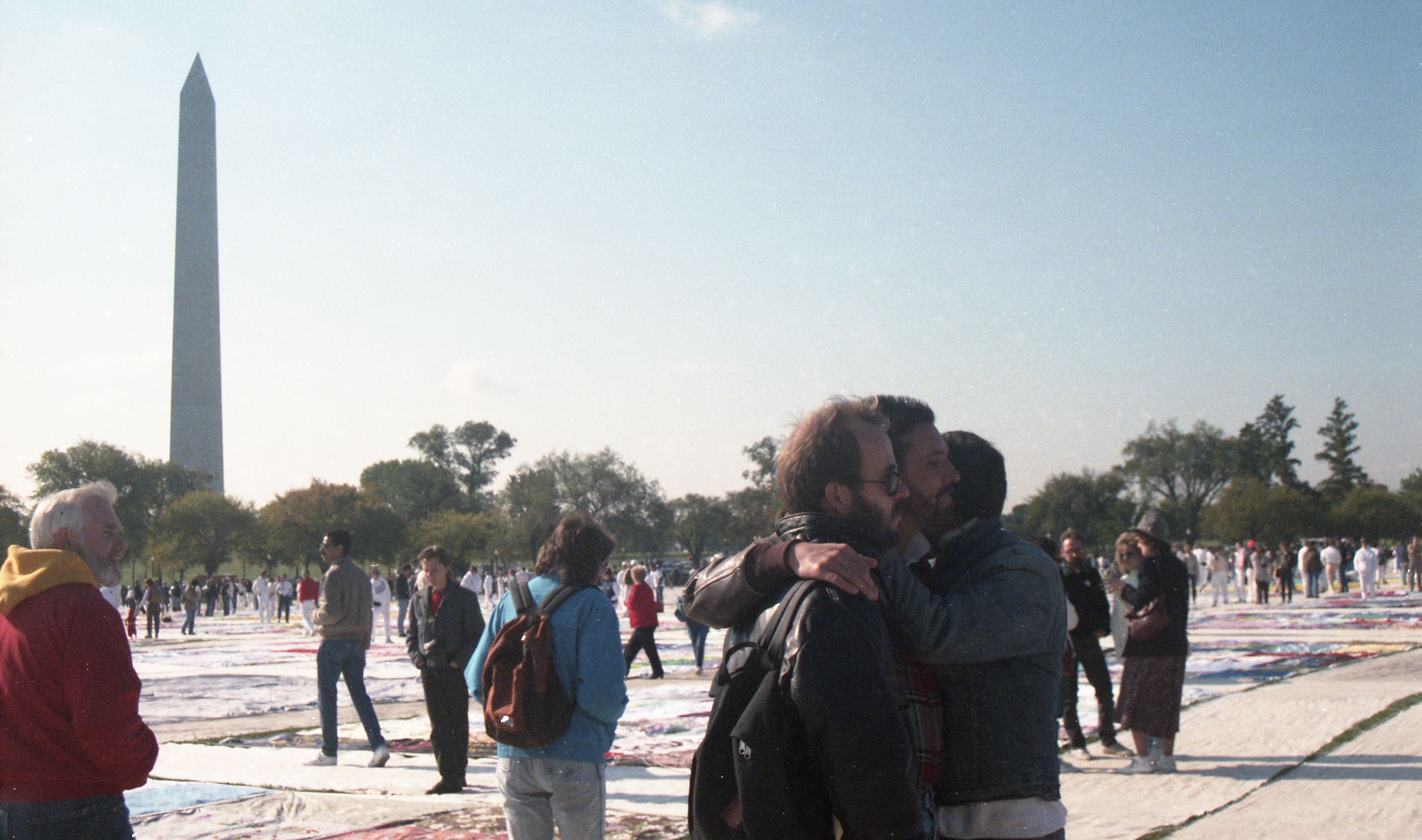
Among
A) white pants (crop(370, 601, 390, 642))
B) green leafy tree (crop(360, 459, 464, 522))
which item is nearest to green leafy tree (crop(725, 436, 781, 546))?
green leafy tree (crop(360, 459, 464, 522))

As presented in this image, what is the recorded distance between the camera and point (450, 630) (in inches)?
308

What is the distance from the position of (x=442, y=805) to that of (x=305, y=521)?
77987 millimetres

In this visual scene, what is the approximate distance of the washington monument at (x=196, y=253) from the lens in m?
62.0

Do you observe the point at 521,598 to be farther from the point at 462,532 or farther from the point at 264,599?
the point at 462,532

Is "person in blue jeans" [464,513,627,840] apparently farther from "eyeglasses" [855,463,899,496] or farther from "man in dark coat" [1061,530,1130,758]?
"man in dark coat" [1061,530,1130,758]

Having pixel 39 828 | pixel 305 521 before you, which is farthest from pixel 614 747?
pixel 305 521

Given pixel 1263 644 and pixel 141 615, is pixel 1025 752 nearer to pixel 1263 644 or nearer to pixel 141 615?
pixel 1263 644

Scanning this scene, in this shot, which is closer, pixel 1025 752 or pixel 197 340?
pixel 1025 752

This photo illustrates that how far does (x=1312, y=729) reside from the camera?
9164 mm

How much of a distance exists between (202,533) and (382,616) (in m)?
56.7

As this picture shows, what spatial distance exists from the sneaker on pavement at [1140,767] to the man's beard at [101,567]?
660 centimetres

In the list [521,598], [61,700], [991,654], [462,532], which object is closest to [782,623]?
[991,654]

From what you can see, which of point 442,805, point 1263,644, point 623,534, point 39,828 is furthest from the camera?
point 623,534

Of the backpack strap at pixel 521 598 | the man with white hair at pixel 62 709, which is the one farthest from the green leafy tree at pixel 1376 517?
the man with white hair at pixel 62 709
